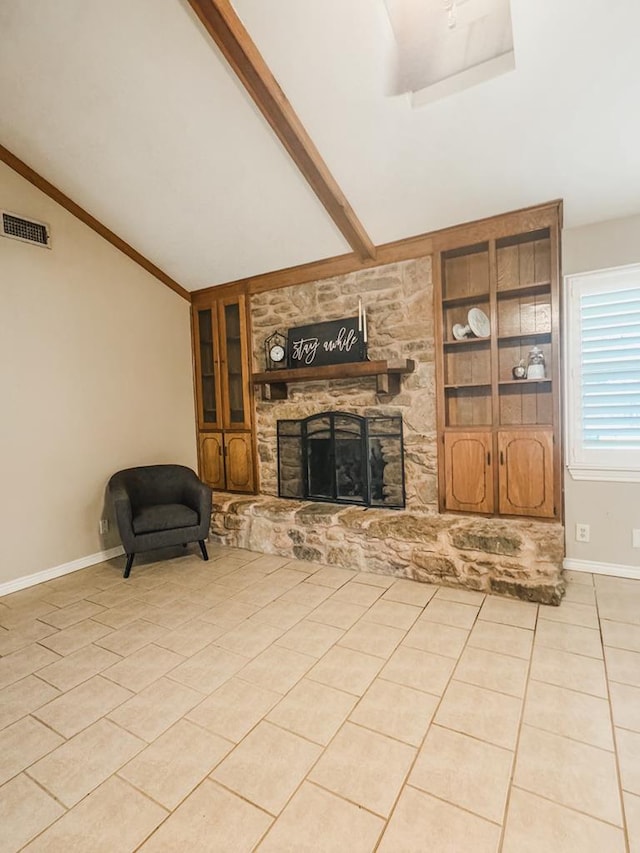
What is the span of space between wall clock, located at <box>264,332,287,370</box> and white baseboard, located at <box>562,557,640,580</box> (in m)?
2.90

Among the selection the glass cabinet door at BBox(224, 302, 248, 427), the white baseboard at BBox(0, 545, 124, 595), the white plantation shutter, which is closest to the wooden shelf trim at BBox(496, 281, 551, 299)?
the white plantation shutter

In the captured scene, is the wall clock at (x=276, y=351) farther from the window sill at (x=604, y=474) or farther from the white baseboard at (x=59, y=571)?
the window sill at (x=604, y=474)

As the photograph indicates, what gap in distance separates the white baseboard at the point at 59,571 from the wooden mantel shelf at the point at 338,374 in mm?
1989

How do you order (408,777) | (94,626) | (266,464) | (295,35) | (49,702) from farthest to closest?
(266,464)
(94,626)
(295,35)
(49,702)
(408,777)

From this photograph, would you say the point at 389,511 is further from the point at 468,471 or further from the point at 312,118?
the point at 312,118

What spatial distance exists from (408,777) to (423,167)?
128 inches

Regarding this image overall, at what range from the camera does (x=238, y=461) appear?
A: 4.66 meters

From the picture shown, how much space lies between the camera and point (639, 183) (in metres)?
2.76

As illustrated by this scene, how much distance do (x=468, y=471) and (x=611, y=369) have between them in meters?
1.20

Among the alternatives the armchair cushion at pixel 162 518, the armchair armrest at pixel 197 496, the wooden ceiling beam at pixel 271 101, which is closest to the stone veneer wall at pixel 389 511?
the armchair armrest at pixel 197 496

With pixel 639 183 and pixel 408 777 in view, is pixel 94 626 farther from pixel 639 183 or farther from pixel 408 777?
pixel 639 183

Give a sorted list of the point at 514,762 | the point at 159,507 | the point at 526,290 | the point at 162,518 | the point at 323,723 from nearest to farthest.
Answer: the point at 514,762 < the point at 323,723 < the point at 526,290 < the point at 162,518 < the point at 159,507

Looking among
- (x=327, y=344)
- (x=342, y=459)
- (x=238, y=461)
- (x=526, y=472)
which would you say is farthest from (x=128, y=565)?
(x=526, y=472)

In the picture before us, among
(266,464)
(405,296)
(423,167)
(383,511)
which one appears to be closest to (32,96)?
(423,167)
